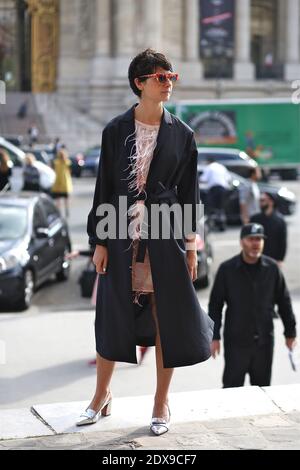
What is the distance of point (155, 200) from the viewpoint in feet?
17.6

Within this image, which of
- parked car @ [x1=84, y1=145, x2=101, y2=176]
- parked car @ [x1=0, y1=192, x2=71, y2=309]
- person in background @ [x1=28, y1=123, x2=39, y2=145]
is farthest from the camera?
person in background @ [x1=28, y1=123, x2=39, y2=145]

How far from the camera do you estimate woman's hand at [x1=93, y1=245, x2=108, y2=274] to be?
5363 millimetres

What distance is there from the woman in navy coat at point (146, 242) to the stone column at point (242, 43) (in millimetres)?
49612

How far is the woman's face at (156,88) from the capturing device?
5.31m

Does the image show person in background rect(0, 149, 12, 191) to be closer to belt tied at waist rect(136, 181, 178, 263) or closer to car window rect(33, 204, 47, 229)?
car window rect(33, 204, 47, 229)

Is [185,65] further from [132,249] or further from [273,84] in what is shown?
[132,249]

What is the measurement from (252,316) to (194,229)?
2063mm

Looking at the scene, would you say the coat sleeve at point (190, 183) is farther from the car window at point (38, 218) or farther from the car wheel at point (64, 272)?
the car wheel at point (64, 272)

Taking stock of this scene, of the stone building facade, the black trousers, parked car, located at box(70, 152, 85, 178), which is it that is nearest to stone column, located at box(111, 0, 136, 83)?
the stone building facade

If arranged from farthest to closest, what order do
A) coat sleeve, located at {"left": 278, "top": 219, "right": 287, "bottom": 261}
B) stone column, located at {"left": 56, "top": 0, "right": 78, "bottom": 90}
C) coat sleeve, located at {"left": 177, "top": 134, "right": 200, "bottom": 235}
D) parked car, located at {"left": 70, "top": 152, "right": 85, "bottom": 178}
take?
stone column, located at {"left": 56, "top": 0, "right": 78, "bottom": 90}
parked car, located at {"left": 70, "top": 152, "right": 85, "bottom": 178}
coat sleeve, located at {"left": 278, "top": 219, "right": 287, "bottom": 261}
coat sleeve, located at {"left": 177, "top": 134, "right": 200, "bottom": 235}

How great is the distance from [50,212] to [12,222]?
1484 mm

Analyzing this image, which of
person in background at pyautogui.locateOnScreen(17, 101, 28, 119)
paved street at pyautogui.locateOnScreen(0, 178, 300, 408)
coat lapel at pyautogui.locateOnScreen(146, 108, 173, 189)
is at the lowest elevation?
paved street at pyautogui.locateOnScreen(0, 178, 300, 408)

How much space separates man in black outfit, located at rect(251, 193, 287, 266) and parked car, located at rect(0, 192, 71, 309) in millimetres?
3076

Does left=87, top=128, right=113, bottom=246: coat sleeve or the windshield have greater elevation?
left=87, top=128, right=113, bottom=246: coat sleeve
